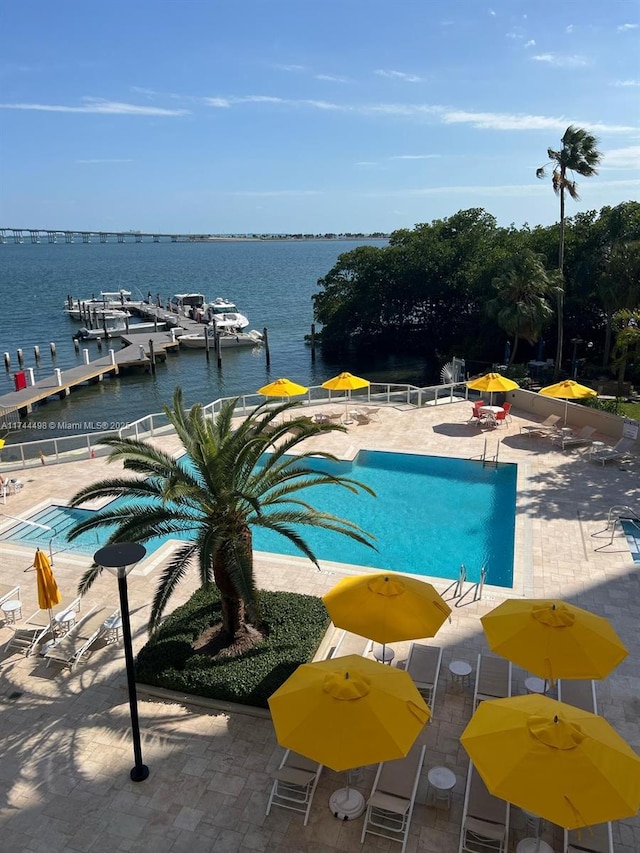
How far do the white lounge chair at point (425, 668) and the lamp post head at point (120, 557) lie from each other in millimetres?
5304

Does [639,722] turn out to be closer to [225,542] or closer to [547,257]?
[225,542]

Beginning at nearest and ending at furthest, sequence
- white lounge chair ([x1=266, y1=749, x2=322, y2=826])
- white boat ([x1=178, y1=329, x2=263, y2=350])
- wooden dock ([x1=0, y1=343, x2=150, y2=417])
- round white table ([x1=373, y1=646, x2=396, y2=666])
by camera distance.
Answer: white lounge chair ([x1=266, y1=749, x2=322, y2=826]) → round white table ([x1=373, y1=646, x2=396, y2=666]) → wooden dock ([x1=0, y1=343, x2=150, y2=417]) → white boat ([x1=178, y1=329, x2=263, y2=350])

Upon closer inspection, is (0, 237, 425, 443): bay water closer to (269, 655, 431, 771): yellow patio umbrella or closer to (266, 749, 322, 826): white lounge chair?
(266, 749, 322, 826): white lounge chair

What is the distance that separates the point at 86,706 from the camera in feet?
33.0

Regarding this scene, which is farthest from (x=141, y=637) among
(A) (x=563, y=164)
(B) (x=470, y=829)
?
(A) (x=563, y=164)

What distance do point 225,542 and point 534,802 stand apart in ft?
19.3

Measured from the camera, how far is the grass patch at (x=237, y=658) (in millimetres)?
9984

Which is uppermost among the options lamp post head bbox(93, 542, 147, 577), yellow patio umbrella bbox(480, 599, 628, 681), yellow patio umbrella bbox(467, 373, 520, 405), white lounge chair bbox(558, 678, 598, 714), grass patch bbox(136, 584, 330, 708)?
lamp post head bbox(93, 542, 147, 577)

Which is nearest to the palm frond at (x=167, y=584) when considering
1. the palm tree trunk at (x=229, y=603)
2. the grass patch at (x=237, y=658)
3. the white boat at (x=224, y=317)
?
the palm tree trunk at (x=229, y=603)

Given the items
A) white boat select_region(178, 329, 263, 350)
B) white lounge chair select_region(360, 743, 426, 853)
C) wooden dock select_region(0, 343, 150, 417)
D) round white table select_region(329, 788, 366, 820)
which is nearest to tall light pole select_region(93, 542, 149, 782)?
round white table select_region(329, 788, 366, 820)

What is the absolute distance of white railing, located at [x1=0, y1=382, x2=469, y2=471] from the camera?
2127 cm

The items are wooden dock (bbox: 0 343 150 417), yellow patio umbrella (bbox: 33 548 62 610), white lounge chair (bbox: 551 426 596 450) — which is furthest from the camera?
wooden dock (bbox: 0 343 150 417)

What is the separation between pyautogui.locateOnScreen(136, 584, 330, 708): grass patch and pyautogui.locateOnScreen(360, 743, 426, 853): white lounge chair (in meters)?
2.46

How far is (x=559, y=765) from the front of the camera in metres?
6.44
